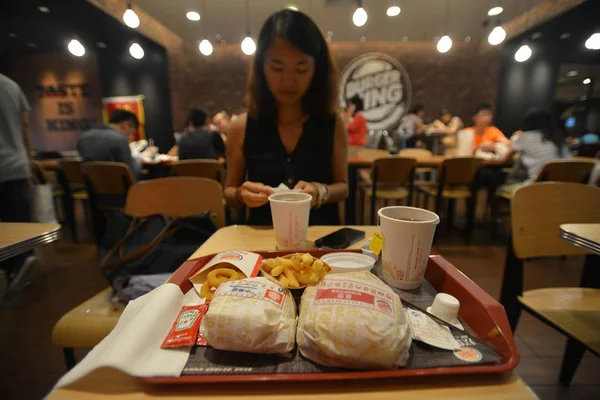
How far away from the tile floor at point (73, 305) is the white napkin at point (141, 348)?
878mm

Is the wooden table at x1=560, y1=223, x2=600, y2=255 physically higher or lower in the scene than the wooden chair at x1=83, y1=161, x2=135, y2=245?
higher

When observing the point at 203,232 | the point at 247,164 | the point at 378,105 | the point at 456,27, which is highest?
the point at 456,27

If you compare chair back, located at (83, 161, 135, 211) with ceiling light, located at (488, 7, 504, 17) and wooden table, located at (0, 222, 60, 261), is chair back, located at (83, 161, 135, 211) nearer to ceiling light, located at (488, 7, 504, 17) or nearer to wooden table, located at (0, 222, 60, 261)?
wooden table, located at (0, 222, 60, 261)

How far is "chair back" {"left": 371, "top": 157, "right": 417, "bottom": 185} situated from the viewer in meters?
3.40

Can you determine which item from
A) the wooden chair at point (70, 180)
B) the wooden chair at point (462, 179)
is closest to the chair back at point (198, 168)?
the wooden chair at point (70, 180)

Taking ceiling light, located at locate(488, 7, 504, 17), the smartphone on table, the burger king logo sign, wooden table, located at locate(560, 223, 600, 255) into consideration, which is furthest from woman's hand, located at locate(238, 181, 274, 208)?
the burger king logo sign

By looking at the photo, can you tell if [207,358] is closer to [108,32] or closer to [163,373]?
[163,373]

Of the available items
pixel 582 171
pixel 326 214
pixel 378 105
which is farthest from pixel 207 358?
pixel 378 105

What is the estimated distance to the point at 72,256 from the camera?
324 cm

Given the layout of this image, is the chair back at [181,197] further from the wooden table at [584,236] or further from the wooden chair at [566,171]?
the wooden chair at [566,171]

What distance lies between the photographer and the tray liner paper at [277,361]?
0.44 meters

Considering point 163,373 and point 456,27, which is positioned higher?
point 456,27

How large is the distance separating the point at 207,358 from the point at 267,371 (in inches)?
3.6

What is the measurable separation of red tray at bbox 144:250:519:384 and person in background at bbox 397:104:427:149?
7108 millimetres
